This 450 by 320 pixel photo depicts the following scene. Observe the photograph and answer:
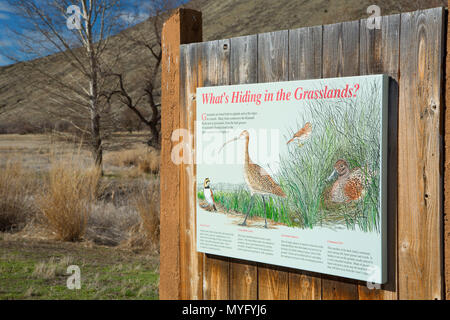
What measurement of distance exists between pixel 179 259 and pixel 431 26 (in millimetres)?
1972

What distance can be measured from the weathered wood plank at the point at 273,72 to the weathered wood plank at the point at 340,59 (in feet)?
0.76

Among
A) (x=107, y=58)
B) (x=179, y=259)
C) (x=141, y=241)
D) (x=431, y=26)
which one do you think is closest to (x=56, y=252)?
(x=141, y=241)

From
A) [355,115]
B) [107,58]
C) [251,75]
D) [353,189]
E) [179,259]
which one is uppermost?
[107,58]

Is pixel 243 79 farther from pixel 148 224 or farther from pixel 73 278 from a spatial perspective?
pixel 148 224

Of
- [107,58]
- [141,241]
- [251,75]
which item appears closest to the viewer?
[251,75]

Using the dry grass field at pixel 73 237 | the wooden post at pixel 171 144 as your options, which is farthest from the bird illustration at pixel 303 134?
the dry grass field at pixel 73 237

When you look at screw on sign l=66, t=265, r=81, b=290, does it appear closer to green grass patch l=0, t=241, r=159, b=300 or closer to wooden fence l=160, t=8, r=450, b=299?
green grass patch l=0, t=241, r=159, b=300

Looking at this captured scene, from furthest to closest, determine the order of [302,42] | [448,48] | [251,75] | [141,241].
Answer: [141,241] < [251,75] < [302,42] < [448,48]

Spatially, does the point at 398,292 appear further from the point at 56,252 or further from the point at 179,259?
the point at 56,252

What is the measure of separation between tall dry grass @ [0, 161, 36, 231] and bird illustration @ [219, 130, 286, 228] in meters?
5.00

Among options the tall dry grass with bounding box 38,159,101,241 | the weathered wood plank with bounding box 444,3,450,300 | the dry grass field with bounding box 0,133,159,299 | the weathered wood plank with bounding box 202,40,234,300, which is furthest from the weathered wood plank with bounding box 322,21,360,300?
the tall dry grass with bounding box 38,159,101,241

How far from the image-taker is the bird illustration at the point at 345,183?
2.37 m

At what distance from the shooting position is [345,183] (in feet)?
7.92

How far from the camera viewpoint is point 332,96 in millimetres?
2447
